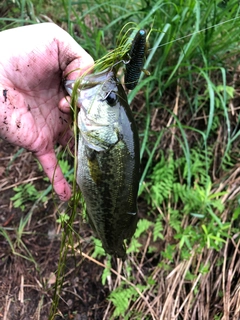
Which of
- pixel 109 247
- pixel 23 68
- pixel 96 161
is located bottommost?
pixel 109 247

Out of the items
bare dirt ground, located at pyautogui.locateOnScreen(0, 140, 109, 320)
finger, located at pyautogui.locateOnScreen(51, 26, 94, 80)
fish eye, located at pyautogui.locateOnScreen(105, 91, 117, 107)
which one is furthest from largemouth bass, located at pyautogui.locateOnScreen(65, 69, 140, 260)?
Answer: bare dirt ground, located at pyautogui.locateOnScreen(0, 140, 109, 320)

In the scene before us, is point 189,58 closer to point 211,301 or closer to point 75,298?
point 211,301

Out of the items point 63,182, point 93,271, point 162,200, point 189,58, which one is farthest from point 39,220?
point 189,58

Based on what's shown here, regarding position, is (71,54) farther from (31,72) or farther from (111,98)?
(111,98)

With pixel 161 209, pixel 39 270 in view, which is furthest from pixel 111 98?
pixel 39 270

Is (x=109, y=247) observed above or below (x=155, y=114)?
below

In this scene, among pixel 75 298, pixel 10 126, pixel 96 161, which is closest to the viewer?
pixel 96 161

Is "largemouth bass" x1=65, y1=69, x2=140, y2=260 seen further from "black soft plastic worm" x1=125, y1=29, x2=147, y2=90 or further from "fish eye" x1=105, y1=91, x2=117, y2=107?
"black soft plastic worm" x1=125, y1=29, x2=147, y2=90
